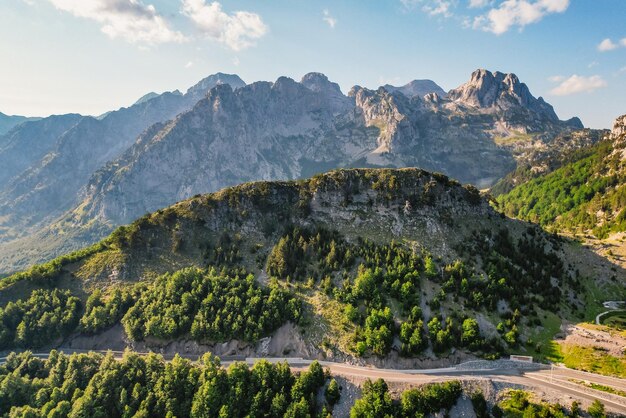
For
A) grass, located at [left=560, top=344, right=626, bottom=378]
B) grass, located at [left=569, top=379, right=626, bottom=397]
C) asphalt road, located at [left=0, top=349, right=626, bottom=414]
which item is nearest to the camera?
grass, located at [left=569, top=379, right=626, bottom=397]

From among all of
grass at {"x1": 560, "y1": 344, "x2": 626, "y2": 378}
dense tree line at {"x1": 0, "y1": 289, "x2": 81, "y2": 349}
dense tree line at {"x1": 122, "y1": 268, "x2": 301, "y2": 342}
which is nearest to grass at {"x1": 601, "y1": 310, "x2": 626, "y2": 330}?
grass at {"x1": 560, "y1": 344, "x2": 626, "y2": 378}

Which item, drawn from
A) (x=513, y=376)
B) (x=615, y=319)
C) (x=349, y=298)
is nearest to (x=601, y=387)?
(x=513, y=376)

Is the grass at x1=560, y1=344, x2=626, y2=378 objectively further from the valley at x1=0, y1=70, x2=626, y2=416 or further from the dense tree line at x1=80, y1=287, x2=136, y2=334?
the dense tree line at x1=80, y1=287, x2=136, y2=334

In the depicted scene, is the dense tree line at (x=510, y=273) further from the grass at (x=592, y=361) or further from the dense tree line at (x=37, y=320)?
the dense tree line at (x=37, y=320)

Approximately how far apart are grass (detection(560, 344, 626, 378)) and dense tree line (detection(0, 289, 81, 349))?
131m

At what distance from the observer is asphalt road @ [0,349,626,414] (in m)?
74.1

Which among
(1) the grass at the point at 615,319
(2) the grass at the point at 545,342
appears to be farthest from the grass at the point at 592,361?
(1) the grass at the point at 615,319

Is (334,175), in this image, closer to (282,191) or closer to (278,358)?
(282,191)

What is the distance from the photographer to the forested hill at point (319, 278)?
95688mm

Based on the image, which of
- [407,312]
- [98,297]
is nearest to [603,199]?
[407,312]

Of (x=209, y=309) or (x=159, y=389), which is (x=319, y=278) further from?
(x=159, y=389)

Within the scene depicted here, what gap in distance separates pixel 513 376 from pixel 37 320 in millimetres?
125779

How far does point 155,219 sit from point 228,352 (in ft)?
205

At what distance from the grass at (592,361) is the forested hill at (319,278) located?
8.87 m
